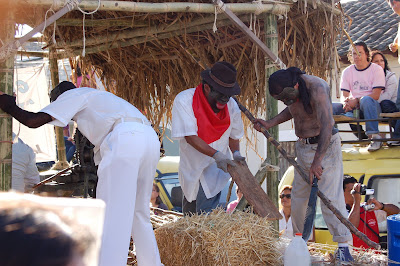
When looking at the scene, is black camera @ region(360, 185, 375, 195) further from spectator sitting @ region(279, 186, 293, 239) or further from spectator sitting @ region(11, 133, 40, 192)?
spectator sitting @ region(11, 133, 40, 192)

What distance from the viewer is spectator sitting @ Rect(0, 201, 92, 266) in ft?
2.99

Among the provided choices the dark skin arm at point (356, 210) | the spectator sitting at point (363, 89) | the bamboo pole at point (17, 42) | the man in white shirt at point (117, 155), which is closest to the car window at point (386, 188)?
the dark skin arm at point (356, 210)

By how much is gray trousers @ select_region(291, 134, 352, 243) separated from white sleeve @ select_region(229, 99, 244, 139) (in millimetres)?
588

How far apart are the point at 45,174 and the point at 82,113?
3.60 meters

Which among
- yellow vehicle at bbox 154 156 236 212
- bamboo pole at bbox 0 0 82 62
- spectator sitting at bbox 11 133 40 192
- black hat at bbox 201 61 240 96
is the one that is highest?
bamboo pole at bbox 0 0 82 62

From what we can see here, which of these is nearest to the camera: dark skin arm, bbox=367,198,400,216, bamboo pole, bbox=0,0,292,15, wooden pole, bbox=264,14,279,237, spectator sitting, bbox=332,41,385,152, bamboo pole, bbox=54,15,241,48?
bamboo pole, bbox=0,0,292,15

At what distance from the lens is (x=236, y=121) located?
523 cm

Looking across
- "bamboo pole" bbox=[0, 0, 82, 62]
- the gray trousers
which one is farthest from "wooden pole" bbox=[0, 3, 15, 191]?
the gray trousers

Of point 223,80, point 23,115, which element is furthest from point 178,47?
point 23,115

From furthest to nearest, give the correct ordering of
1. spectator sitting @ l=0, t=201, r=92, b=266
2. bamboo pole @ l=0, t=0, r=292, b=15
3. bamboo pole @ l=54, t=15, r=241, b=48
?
bamboo pole @ l=54, t=15, r=241, b=48 → bamboo pole @ l=0, t=0, r=292, b=15 → spectator sitting @ l=0, t=201, r=92, b=266

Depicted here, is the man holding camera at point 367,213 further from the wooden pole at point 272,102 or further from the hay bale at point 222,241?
the hay bale at point 222,241

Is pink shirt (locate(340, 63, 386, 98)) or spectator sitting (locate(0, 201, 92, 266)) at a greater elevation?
pink shirt (locate(340, 63, 386, 98))

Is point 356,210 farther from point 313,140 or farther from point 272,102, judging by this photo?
point 272,102

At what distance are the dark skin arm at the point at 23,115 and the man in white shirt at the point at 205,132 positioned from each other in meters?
Answer: 1.26
